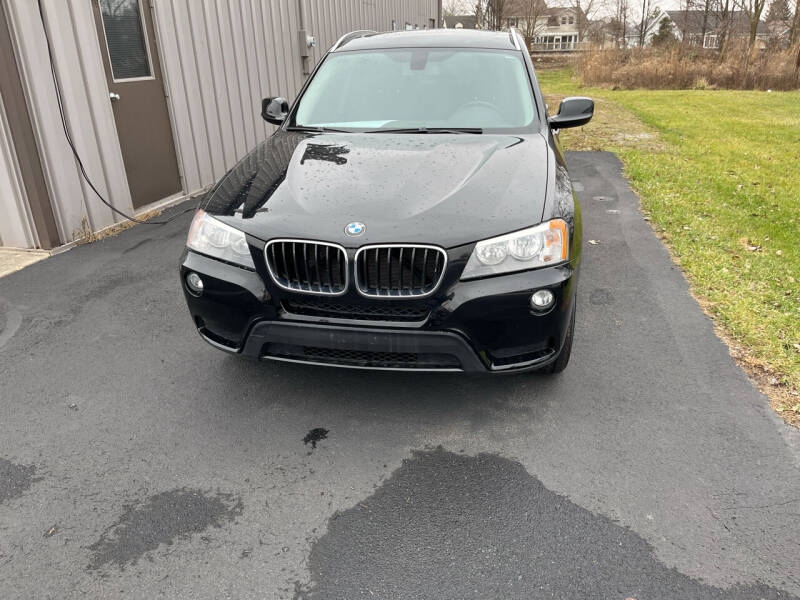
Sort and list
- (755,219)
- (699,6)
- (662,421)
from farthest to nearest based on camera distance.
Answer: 1. (699,6)
2. (755,219)
3. (662,421)

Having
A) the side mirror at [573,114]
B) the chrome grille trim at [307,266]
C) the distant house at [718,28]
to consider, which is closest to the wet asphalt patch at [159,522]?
the chrome grille trim at [307,266]

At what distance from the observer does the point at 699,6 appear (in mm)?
38406

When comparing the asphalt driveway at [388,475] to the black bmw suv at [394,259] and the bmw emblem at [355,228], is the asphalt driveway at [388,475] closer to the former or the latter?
the black bmw suv at [394,259]

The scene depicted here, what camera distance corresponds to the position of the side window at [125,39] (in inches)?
246

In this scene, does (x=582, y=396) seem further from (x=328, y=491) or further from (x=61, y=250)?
(x=61, y=250)

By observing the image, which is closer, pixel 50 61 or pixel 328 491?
pixel 328 491

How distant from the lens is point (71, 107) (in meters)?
5.70

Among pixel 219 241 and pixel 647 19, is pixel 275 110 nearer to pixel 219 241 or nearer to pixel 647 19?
pixel 219 241

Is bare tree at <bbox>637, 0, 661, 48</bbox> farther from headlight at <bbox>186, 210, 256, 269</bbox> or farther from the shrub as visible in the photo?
headlight at <bbox>186, 210, 256, 269</bbox>

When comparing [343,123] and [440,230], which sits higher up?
[343,123]

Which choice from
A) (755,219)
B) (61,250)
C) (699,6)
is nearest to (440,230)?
(61,250)

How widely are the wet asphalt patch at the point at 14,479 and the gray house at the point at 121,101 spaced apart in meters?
3.46

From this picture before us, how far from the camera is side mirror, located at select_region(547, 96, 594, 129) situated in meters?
4.16

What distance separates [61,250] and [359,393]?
3.88 meters
